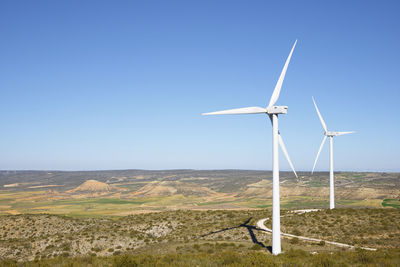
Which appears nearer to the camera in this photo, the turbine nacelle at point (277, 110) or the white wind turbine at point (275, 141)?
the white wind turbine at point (275, 141)

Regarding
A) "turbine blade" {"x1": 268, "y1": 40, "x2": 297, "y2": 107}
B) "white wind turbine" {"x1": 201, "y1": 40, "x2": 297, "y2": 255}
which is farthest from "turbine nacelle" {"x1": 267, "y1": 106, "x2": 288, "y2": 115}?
"turbine blade" {"x1": 268, "y1": 40, "x2": 297, "y2": 107}

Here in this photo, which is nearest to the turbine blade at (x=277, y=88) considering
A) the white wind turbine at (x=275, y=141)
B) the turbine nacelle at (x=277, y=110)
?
the white wind turbine at (x=275, y=141)

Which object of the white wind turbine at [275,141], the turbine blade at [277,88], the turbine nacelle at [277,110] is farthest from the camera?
the turbine blade at [277,88]

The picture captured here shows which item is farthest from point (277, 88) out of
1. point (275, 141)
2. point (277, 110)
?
point (275, 141)

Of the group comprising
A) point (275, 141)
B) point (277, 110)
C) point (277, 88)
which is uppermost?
point (277, 88)

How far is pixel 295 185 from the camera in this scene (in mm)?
197125

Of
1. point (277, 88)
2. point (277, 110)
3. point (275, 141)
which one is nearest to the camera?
point (275, 141)

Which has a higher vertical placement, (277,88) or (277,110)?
(277,88)

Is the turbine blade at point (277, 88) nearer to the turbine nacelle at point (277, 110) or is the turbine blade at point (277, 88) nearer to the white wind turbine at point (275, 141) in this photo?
the white wind turbine at point (275, 141)

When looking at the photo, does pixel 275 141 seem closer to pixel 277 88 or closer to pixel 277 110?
pixel 277 110

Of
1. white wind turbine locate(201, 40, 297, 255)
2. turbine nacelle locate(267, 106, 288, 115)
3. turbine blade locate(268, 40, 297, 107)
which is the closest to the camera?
white wind turbine locate(201, 40, 297, 255)

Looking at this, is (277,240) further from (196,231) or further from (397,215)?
(397,215)

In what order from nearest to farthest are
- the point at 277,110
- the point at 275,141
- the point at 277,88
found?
1. the point at 275,141
2. the point at 277,110
3. the point at 277,88

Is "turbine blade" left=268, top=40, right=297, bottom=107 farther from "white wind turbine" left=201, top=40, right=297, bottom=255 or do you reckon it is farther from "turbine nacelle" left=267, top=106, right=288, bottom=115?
"turbine nacelle" left=267, top=106, right=288, bottom=115
